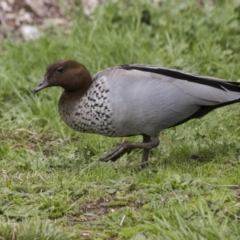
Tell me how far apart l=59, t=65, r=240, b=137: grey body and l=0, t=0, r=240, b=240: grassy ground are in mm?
285

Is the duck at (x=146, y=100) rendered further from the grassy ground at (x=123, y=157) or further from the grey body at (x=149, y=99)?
the grassy ground at (x=123, y=157)

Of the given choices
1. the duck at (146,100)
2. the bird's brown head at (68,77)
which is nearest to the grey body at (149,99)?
the duck at (146,100)

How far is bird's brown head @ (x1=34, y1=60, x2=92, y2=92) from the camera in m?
5.73

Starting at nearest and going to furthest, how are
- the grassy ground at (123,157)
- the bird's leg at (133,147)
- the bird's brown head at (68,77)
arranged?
the grassy ground at (123,157) → the bird's leg at (133,147) → the bird's brown head at (68,77)

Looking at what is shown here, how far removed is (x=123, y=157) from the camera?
601 centimetres

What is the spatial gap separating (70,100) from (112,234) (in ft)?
5.41

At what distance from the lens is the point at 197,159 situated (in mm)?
5566

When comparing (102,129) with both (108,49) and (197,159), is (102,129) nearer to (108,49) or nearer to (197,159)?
(197,159)

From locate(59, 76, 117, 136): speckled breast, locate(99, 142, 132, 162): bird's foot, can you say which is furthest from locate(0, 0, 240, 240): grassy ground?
locate(59, 76, 117, 136): speckled breast

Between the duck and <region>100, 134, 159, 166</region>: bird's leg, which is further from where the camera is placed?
<region>100, 134, 159, 166</region>: bird's leg

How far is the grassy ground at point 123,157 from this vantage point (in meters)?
4.33

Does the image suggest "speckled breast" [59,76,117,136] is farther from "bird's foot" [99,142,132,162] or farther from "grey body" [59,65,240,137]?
"bird's foot" [99,142,132,162]

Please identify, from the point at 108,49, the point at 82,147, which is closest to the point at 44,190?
the point at 82,147

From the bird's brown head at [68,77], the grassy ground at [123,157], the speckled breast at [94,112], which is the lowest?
the grassy ground at [123,157]
